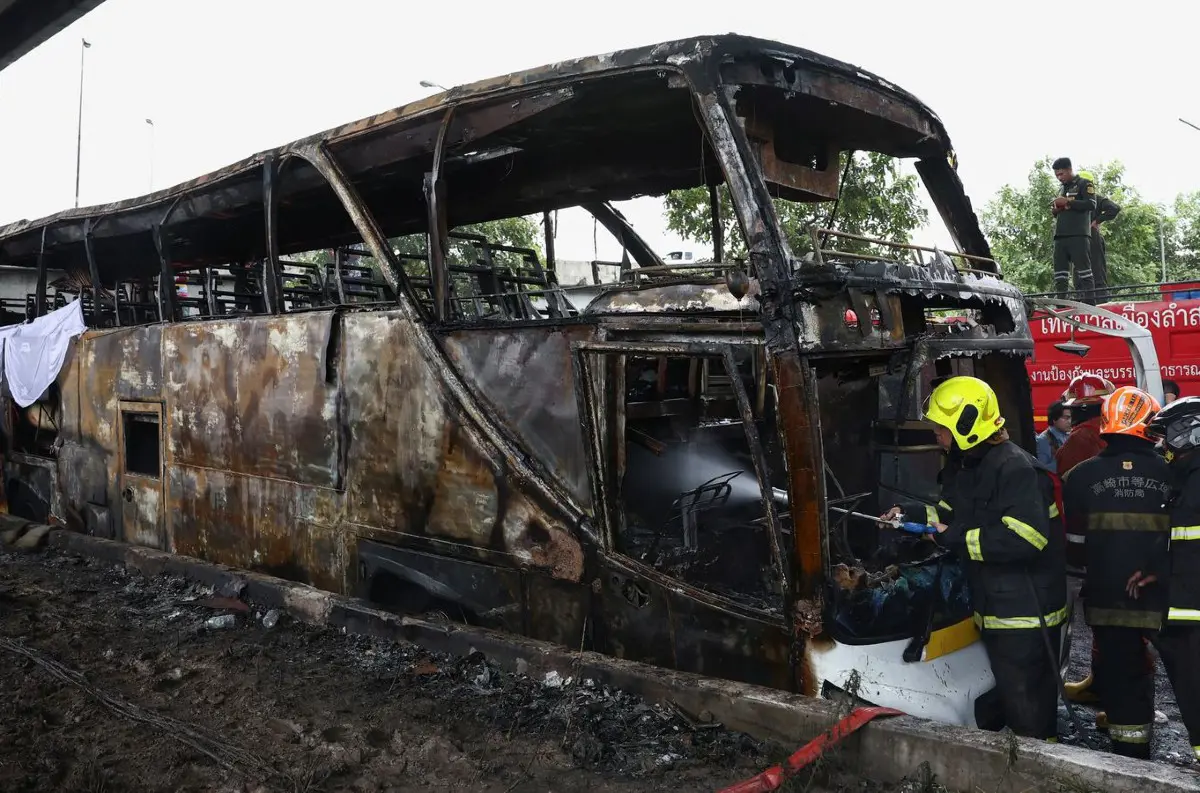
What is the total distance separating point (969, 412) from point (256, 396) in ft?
15.6

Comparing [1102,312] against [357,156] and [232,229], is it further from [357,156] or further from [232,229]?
[232,229]

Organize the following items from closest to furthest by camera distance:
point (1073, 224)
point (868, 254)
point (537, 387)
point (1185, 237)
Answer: point (868, 254) → point (537, 387) → point (1073, 224) → point (1185, 237)

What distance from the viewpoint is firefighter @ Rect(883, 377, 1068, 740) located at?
3.62 meters

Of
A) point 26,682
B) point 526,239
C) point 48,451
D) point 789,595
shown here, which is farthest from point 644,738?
point 526,239

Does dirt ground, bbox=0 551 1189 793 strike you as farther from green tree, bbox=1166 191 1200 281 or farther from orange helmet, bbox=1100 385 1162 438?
green tree, bbox=1166 191 1200 281

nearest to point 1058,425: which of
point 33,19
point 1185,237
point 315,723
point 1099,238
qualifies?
point 1099,238

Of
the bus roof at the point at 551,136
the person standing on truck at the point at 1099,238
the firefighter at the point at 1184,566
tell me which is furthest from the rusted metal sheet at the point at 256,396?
the person standing on truck at the point at 1099,238

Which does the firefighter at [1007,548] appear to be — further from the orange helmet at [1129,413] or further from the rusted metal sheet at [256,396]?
the rusted metal sheet at [256,396]

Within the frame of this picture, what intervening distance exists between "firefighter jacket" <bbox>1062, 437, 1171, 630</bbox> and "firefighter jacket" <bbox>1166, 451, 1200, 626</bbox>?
5.6 inches

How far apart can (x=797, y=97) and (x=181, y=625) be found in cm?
515

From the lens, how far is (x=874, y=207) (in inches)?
547

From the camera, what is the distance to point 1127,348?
9758 millimetres

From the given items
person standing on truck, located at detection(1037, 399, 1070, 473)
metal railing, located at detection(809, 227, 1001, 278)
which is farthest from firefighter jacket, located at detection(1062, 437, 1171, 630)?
person standing on truck, located at detection(1037, 399, 1070, 473)

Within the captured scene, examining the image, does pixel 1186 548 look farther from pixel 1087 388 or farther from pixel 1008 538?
pixel 1087 388
